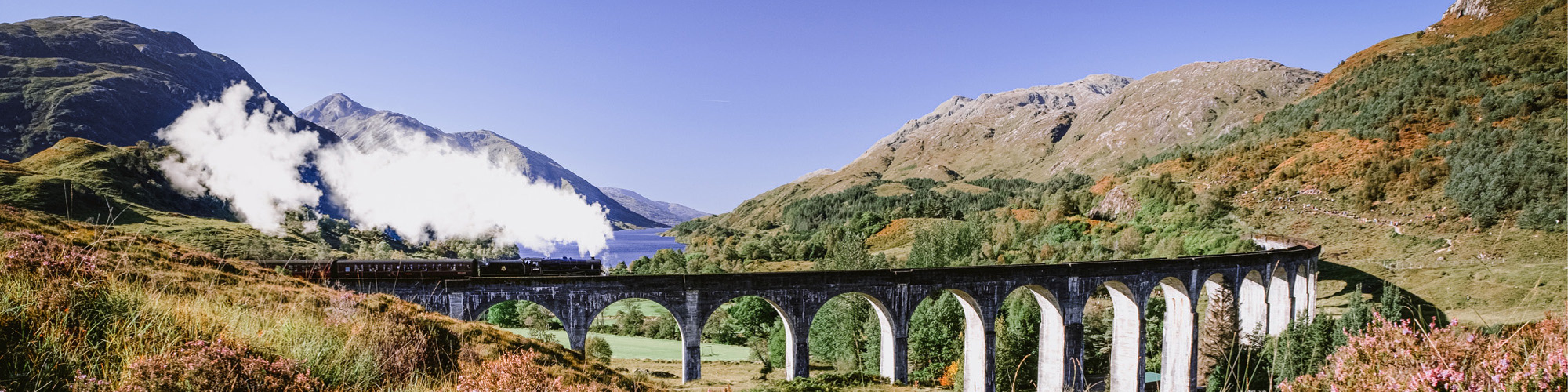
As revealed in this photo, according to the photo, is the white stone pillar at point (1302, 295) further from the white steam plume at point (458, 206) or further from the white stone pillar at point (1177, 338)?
the white steam plume at point (458, 206)

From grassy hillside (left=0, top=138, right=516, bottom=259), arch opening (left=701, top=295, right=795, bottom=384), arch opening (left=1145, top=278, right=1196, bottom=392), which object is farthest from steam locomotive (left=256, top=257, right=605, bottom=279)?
grassy hillside (left=0, top=138, right=516, bottom=259)

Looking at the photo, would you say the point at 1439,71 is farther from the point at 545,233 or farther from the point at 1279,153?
the point at 545,233

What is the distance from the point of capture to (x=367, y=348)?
6605 millimetres

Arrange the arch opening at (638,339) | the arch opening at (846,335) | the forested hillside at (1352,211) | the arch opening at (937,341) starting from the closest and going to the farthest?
the arch opening at (937,341)
the forested hillside at (1352,211)
the arch opening at (846,335)
the arch opening at (638,339)

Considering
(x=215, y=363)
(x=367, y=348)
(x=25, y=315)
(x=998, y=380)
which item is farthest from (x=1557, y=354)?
(x=998, y=380)

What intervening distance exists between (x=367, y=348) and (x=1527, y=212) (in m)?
70.0

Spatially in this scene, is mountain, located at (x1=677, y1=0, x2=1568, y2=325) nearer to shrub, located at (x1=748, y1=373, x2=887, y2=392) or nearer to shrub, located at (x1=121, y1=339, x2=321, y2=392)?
shrub, located at (x1=748, y1=373, x2=887, y2=392)

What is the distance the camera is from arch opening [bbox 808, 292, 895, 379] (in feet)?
126

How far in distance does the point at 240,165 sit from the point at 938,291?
15001 cm

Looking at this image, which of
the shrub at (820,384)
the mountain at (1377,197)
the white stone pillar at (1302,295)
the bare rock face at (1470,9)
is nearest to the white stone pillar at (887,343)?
the shrub at (820,384)

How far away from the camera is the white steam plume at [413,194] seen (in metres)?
134

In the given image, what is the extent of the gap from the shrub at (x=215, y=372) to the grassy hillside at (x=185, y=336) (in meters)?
0.01

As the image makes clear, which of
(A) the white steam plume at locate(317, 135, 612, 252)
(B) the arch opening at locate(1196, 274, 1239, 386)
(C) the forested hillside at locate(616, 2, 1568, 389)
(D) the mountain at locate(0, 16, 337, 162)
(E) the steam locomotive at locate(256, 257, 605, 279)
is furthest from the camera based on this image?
(A) the white steam plume at locate(317, 135, 612, 252)

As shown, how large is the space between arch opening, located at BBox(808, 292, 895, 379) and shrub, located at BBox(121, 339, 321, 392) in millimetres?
31018
